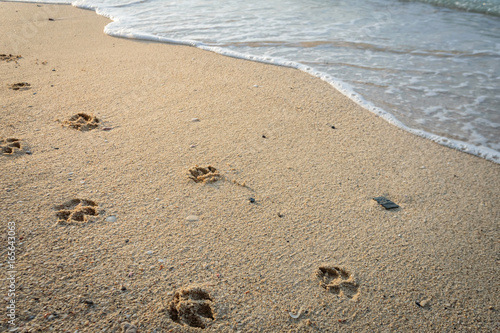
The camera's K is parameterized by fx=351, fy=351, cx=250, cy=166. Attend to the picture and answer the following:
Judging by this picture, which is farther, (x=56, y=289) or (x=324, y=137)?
(x=324, y=137)

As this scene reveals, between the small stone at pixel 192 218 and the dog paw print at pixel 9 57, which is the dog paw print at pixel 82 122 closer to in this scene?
the small stone at pixel 192 218

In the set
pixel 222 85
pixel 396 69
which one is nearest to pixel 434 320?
pixel 222 85

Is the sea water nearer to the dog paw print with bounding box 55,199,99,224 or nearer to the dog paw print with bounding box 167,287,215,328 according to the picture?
the dog paw print with bounding box 167,287,215,328

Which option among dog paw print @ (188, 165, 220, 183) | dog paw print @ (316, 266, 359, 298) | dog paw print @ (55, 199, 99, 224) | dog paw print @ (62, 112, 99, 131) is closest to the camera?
dog paw print @ (316, 266, 359, 298)

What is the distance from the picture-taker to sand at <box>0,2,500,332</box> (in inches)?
60.1

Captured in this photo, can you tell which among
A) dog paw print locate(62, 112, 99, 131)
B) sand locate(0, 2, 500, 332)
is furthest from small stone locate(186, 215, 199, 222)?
dog paw print locate(62, 112, 99, 131)

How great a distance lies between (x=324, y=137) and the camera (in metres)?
2.85

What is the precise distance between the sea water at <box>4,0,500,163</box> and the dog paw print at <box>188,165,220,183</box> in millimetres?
1846

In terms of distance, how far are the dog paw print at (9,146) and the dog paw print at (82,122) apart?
0.37 metres

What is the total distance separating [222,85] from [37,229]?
2.28m

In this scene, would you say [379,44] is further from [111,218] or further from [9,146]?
[9,146]

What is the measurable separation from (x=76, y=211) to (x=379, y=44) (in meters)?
4.72

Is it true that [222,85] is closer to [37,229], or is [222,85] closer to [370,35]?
[37,229]

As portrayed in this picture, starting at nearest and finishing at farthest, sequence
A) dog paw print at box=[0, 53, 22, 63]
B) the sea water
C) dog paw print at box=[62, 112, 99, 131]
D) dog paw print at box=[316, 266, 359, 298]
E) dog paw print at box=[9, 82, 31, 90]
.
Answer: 1. dog paw print at box=[316, 266, 359, 298]
2. dog paw print at box=[62, 112, 99, 131]
3. dog paw print at box=[9, 82, 31, 90]
4. the sea water
5. dog paw print at box=[0, 53, 22, 63]
